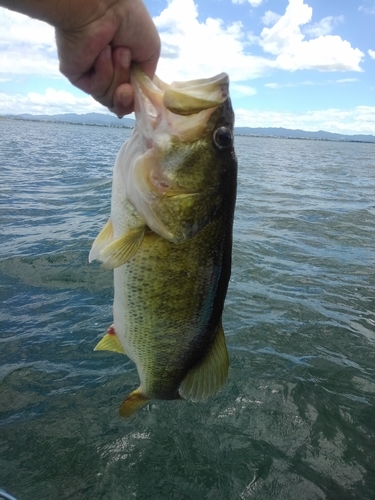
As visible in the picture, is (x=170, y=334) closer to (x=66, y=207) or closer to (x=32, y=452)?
(x=32, y=452)

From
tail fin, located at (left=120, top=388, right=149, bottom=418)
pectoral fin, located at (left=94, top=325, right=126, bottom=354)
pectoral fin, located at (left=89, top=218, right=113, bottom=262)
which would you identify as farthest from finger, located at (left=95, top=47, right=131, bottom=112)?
tail fin, located at (left=120, top=388, right=149, bottom=418)

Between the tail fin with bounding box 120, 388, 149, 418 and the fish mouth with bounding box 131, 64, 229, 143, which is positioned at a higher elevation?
the fish mouth with bounding box 131, 64, 229, 143

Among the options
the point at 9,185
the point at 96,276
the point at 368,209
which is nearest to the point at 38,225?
the point at 96,276

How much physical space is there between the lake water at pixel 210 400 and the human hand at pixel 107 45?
339cm

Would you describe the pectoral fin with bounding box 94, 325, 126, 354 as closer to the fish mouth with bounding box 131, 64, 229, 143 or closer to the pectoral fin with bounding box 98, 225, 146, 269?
the pectoral fin with bounding box 98, 225, 146, 269

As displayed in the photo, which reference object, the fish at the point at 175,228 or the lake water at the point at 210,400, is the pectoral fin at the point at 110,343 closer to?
the fish at the point at 175,228

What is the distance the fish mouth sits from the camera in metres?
2.14

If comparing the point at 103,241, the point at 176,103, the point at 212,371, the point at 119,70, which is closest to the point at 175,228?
the point at 103,241

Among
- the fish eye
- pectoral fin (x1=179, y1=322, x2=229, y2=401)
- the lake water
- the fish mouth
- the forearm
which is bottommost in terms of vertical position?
the lake water

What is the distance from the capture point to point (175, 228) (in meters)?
2.31

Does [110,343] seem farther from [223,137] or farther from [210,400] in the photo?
[210,400]

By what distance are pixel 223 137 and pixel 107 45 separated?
806mm

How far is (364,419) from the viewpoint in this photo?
4672 mm

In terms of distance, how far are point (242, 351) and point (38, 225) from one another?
6784mm
